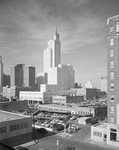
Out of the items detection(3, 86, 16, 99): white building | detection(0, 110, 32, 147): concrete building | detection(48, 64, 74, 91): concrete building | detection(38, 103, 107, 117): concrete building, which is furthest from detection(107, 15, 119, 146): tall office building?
detection(48, 64, 74, 91): concrete building

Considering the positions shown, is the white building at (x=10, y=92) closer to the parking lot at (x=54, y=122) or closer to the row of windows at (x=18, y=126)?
the parking lot at (x=54, y=122)

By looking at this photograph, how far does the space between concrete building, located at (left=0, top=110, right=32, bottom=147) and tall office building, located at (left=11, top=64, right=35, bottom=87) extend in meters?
32.9

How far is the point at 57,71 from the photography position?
3406 centimetres

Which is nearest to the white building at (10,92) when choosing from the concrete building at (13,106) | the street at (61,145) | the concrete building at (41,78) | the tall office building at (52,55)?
the concrete building at (41,78)

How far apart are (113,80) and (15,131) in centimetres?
385

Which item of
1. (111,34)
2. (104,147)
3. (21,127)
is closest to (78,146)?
(104,147)

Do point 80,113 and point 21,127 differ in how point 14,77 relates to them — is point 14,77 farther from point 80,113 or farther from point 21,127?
point 21,127

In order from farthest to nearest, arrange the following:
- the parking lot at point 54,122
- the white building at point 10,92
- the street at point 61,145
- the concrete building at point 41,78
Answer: the concrete building at point 41,78, the white building at point 10,92, the parking lot at point 54,122, the street at point 61,145

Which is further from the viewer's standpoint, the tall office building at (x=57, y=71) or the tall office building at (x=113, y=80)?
the tall office building at (x=57, y=71)

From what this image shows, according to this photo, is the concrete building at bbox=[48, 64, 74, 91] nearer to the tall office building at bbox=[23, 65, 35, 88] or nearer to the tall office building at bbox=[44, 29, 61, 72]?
the tall office building at bbox=[23, 65, 35, 88]

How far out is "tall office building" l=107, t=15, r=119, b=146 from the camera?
221 inches

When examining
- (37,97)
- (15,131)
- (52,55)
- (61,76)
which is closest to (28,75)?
(52,55)

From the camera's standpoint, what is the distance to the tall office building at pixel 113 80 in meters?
5.61

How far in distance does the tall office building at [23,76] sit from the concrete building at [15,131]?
32.9 meters
